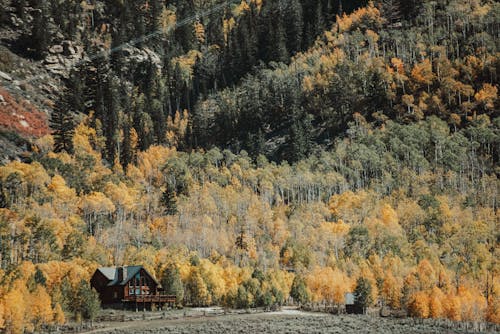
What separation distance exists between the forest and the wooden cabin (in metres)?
2.42

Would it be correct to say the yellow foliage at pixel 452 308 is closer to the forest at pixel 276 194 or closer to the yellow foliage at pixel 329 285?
the forest at pixel 276 194

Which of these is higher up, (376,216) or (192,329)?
(376,216)

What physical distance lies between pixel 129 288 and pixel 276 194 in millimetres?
72878

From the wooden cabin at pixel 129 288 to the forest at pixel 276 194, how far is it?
7.95ft

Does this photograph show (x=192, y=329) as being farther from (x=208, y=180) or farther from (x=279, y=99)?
(x=279, y=99)

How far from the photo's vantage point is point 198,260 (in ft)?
348

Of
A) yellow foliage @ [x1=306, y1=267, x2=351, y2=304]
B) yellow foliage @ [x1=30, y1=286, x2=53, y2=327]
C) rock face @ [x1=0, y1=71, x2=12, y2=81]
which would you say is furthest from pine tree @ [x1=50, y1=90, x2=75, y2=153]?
yellow foliage @ [x1=30, y1=286, x2=53, y2=327]

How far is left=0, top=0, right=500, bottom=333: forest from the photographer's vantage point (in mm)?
98125

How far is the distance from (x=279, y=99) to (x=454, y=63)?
51089mm

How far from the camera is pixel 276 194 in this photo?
15862cm

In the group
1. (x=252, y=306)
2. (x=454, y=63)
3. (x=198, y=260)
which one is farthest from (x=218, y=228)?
(x=454, y=63)

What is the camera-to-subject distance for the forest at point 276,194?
98125mm

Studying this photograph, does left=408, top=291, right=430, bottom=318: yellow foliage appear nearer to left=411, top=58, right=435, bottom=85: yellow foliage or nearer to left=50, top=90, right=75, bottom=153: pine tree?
left=50, top=90, right=75, bottom=153: pine tree

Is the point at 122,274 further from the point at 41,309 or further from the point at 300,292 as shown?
the point at 300,292
